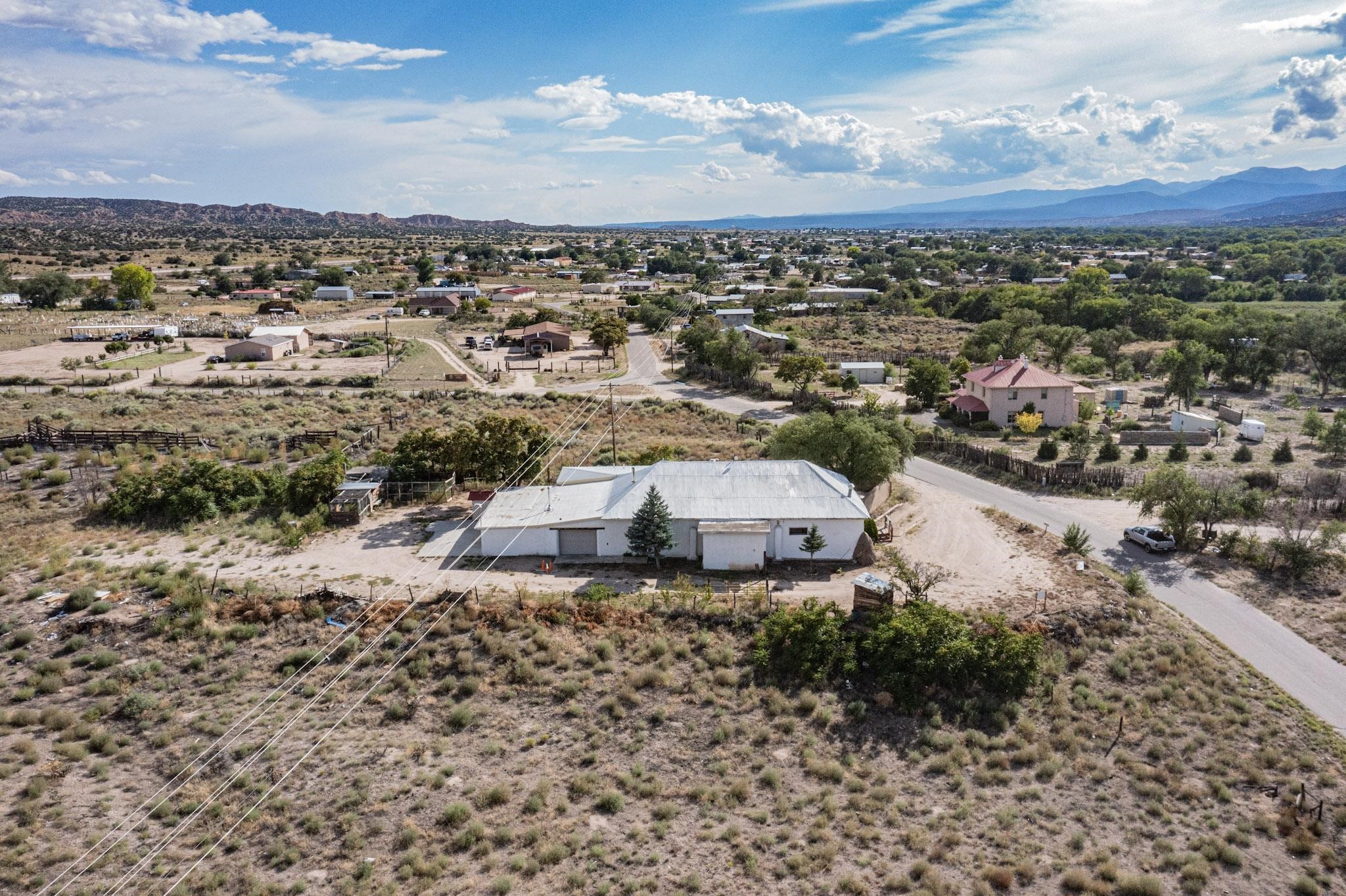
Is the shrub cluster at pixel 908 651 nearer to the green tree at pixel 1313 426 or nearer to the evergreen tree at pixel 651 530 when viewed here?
the evergreen tree at pixel 651 530

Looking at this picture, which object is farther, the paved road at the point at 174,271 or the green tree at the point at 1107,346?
the paved road at the point at 174,271

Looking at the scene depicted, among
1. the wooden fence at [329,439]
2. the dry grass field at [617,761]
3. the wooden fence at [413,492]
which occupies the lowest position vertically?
the dry grass field at [617,761]

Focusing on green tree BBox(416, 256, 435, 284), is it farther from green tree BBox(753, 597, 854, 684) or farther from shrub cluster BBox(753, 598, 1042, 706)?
shrub cluster BBox(753, 598, 1042, 706)

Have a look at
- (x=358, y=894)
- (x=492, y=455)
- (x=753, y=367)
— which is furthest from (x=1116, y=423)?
(x=358, y=894)

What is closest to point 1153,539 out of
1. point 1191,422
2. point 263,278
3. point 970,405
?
point 1191,422

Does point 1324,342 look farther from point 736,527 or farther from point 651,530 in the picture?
point 651,530

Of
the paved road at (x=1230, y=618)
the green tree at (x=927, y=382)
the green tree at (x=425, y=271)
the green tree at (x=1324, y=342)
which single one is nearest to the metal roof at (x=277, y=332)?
the green tree at (x=425, y=271)

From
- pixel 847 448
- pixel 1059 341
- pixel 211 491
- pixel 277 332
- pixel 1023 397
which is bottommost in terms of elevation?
pixel 1023 397

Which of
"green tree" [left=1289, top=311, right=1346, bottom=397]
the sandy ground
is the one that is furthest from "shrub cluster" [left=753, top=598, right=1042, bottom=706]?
"green tree" [left=1289, top=311, right=1346, bottom=397]
